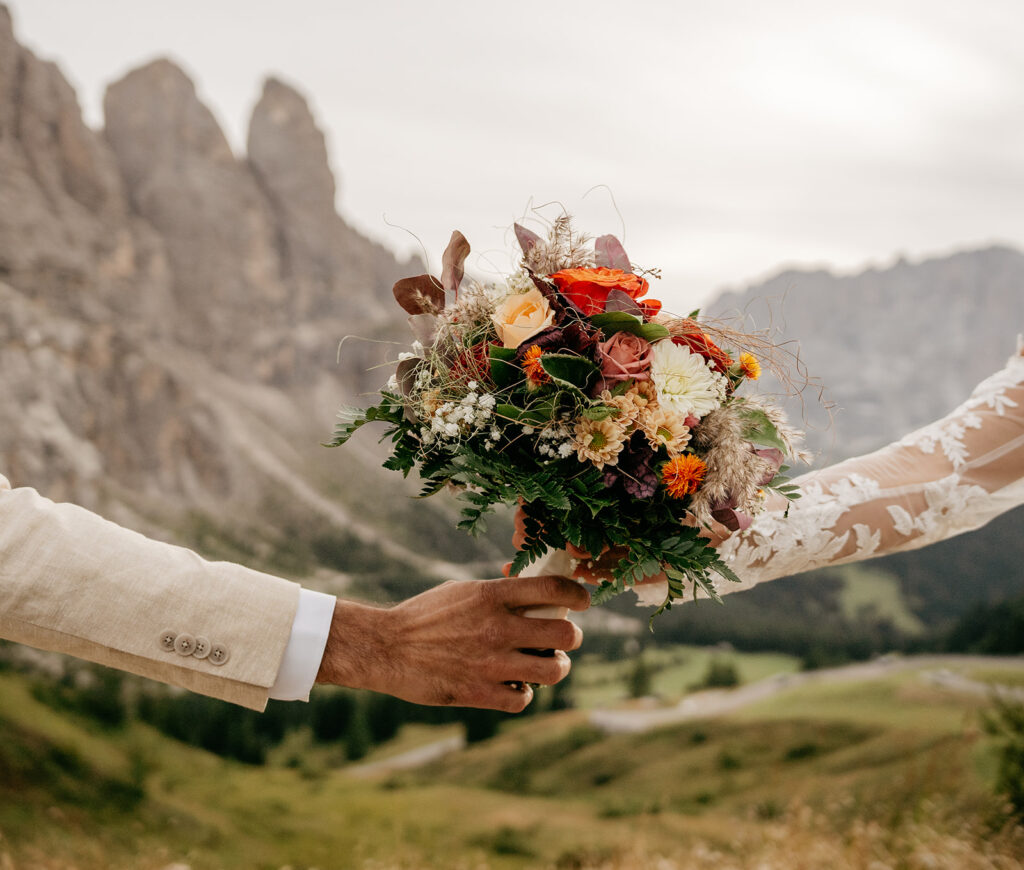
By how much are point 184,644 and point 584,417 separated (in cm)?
77

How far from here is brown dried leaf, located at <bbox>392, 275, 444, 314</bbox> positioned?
136 cm

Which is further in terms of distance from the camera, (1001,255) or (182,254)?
(1001,255)

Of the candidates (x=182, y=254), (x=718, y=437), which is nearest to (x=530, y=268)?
(x=718, y=437)

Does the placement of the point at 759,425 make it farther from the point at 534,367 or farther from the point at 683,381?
the point at 534,367

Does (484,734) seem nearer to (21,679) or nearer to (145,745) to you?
(145,745)

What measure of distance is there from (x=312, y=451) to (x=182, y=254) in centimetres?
201

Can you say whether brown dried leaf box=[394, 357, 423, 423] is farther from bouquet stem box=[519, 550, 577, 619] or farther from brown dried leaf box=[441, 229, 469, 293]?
bouquet stem box=[519, 550, 577, 619]

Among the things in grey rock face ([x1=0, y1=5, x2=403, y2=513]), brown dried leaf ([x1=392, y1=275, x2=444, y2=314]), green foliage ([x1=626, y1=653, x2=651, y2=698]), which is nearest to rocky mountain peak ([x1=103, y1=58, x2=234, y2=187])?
grey rock face ([x1=0, y1=5, x2=403, y2=513])

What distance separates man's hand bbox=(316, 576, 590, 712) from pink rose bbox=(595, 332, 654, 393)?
17.3 inches

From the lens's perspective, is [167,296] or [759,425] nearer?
[759,425]

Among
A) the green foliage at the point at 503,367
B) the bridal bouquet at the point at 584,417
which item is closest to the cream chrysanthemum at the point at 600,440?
the bridal bouquet at the point at 584,417

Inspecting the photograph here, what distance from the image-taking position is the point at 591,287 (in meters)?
1.20

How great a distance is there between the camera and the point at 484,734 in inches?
164

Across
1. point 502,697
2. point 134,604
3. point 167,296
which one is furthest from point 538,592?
point 167,296
